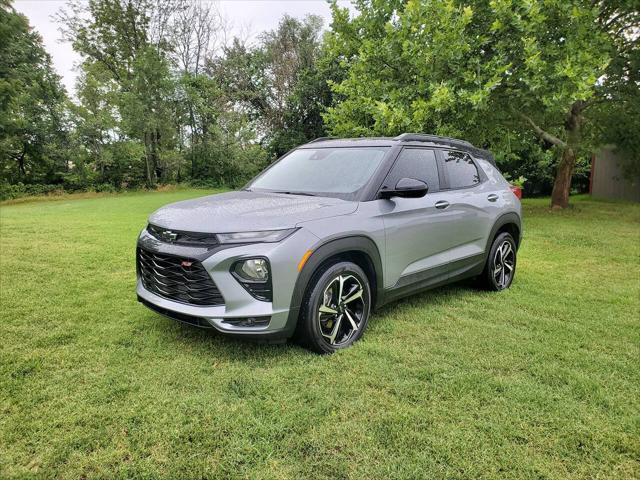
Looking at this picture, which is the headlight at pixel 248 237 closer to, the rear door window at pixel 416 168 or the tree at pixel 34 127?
the rear door window at pixel 416 168

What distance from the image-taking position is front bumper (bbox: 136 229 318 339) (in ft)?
9.37

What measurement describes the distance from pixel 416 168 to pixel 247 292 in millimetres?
2032

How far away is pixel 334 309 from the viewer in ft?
10.7

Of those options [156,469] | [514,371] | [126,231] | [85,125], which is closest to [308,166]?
[514,371]

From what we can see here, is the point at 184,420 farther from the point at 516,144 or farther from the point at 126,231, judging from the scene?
the point at 516,144

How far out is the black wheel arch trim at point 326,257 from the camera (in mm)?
2980

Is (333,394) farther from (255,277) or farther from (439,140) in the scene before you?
(439,140)

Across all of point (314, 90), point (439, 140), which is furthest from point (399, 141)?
point (314, 90)

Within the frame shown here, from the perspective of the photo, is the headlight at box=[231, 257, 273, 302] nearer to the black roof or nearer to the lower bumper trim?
the lower bumper trim

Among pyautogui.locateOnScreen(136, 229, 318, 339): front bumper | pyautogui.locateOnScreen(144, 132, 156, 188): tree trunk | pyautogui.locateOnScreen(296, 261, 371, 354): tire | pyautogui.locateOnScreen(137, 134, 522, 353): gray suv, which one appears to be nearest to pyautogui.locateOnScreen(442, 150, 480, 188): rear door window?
pyautogui.locateOnScreen(137, 134, 522, 353): gray suv

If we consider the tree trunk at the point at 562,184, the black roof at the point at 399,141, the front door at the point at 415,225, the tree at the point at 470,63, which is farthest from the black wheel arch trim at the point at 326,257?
the tree trunk at the point at 562,184

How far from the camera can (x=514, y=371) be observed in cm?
305

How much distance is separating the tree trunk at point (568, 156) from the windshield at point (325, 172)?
34.7 feet

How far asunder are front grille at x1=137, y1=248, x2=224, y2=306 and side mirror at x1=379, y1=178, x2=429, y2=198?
1.57 meters
